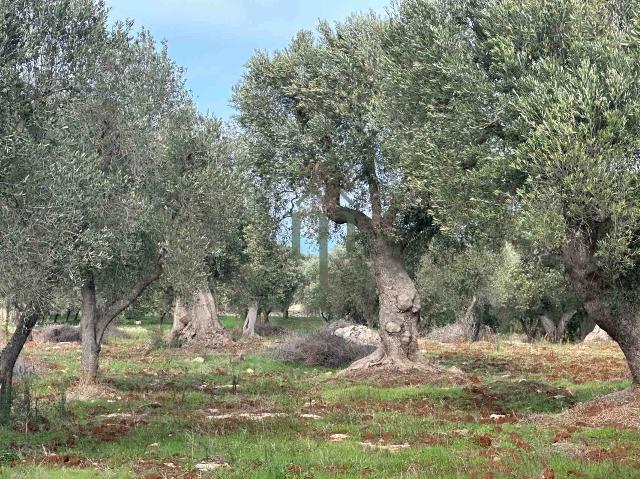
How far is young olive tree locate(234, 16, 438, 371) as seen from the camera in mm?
28609

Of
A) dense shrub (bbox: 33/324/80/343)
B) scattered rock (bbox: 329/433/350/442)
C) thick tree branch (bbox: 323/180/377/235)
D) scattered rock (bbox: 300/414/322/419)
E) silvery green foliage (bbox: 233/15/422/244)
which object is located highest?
silvery green foliage (bbox: 233/15/422/244)

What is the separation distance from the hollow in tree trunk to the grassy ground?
16471 millimetres

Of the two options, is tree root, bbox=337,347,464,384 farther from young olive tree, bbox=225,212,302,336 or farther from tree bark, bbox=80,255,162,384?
tree bark, bbox=80,255,162,384

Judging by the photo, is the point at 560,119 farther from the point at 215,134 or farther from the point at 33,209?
the point at 215,134

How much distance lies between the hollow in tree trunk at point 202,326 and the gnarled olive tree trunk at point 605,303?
3418cm

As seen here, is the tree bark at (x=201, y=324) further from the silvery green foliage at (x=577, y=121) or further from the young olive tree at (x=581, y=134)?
the silvery green foliage at (x=577, y=121)

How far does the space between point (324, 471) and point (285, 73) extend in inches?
873

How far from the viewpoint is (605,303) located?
62.2 feet

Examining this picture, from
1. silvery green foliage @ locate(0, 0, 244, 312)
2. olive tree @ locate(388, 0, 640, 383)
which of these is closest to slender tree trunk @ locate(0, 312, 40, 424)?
silvery green foliage @ locate(0, 0, 244, 312)

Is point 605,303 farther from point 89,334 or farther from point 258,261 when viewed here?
point 258,261

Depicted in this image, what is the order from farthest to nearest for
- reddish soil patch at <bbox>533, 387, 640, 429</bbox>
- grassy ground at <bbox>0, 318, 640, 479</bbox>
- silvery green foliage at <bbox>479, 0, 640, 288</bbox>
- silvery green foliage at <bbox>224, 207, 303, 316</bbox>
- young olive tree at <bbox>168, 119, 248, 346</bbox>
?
silvery green foliage at <bbox>224, 207, 303, 316</bbox>, young olive tree at <bbox>168, 119, 248, 346</bbox>, reddish soil patch at <bbox>533, 387, 640, 429</bbox>, silvery green foliage at <bbox>479, 0, 640, 288</bbox>, grassy ground at <bbox>0, 318, 640, 479</bbox>

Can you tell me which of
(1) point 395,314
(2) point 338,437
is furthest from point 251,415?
(1) point 395,314

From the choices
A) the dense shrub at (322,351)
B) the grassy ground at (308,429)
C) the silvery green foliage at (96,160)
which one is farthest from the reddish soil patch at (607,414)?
the dense shrub at (322,351)

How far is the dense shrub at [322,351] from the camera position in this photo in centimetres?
3653
